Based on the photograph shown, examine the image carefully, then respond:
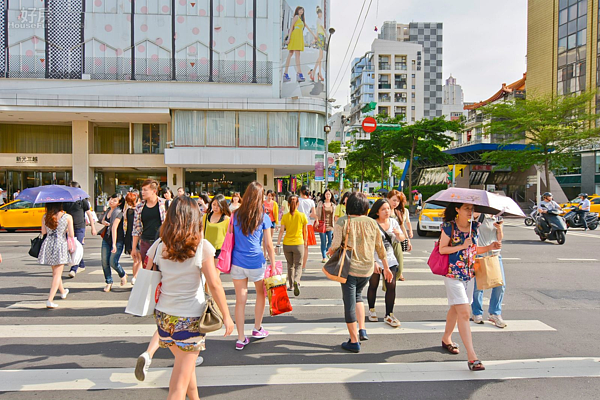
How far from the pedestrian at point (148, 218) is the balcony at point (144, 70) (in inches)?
1016

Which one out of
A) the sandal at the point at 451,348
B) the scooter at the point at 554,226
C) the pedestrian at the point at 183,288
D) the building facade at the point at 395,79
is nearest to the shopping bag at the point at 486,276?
the sandal at the point at 451,348

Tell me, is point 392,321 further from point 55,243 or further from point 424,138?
point 424,138

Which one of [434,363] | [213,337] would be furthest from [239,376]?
[434,363]

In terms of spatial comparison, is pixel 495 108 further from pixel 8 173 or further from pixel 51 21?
pixel 8 173

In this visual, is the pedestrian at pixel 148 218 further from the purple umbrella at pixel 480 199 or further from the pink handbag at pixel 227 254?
the purple umbrella at pixel 480 199

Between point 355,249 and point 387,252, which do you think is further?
point 387,252

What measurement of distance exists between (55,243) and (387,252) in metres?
4.90

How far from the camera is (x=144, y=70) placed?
3052 centimetres

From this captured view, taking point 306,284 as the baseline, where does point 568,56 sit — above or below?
above

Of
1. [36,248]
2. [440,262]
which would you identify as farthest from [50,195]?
[440,262]

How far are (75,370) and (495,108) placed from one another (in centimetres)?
3442

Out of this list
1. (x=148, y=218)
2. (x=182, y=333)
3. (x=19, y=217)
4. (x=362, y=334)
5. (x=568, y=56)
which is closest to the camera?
(x=182, y=333)

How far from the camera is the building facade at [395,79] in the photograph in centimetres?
7669

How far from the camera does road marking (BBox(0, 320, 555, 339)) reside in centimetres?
564
